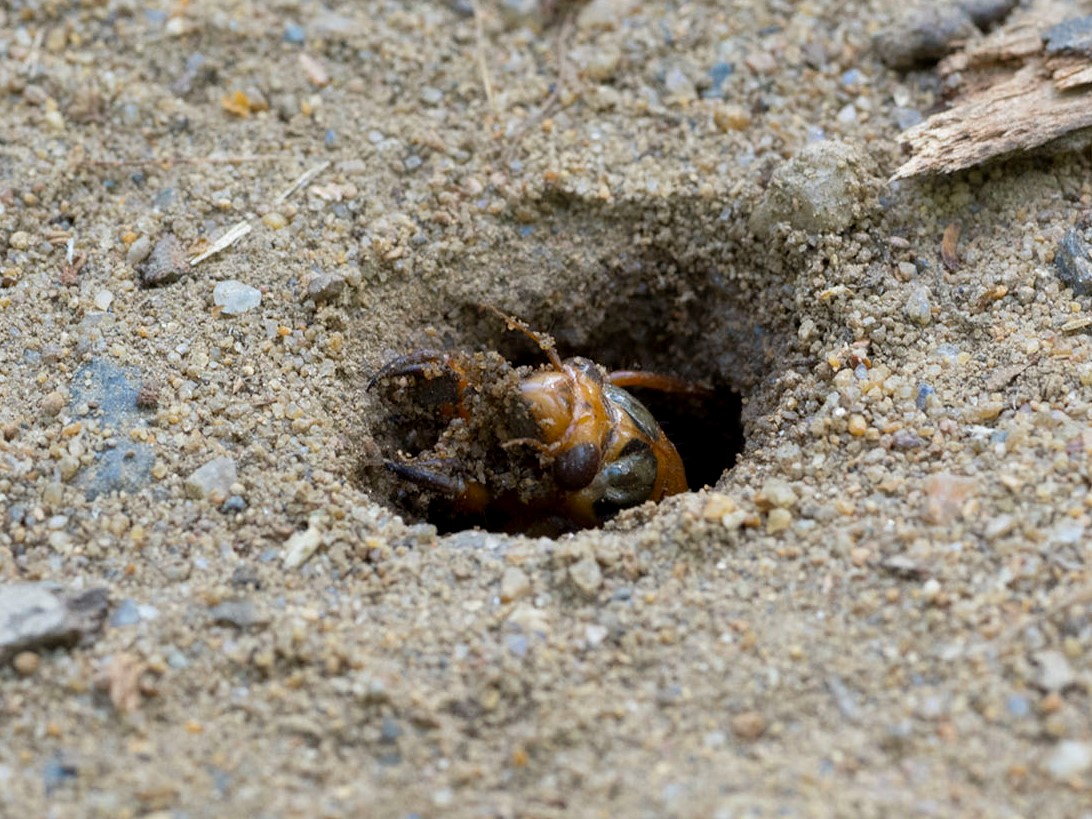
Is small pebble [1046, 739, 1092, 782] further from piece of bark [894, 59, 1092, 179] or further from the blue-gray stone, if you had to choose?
the blue-gray stone

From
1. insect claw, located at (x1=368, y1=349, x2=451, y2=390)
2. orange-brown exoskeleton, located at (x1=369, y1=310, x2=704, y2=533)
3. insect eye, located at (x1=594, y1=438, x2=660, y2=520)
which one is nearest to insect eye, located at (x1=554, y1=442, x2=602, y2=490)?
orange-brown exoskeleton, located at (x1=369, y1=310, x2=704, y2=533)

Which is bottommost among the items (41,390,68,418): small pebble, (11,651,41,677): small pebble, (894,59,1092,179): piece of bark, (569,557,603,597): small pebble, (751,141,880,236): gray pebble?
(11,651,41,677): small pebble

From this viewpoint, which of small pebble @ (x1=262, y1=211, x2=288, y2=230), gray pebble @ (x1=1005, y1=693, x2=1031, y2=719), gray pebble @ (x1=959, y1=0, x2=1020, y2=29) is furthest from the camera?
gray pebble @ (x1=959, y1=0, x2=1020, y2=29)

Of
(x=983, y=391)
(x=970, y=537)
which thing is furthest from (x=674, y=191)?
(x=970, y=537)

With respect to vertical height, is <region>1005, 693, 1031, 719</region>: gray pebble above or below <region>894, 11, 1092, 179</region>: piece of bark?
below

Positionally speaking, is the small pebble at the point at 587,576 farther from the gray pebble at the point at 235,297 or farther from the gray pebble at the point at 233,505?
the gray pebble at the point at 235,297

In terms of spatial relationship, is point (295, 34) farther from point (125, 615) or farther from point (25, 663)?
point (25, 663)
